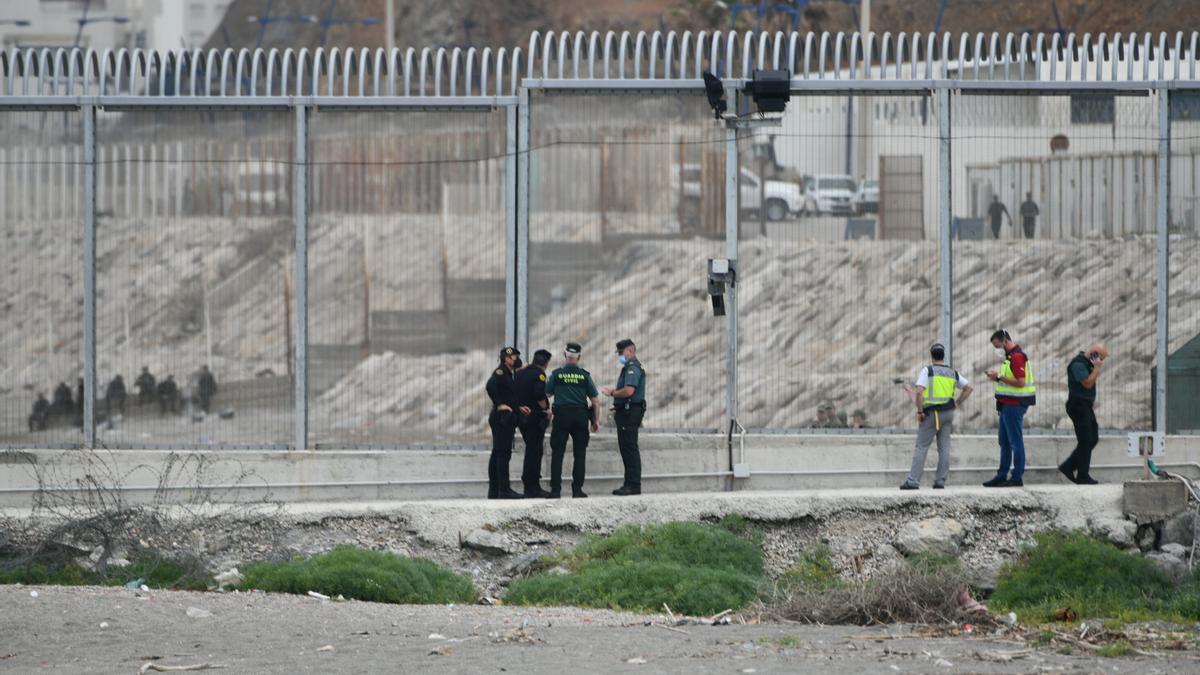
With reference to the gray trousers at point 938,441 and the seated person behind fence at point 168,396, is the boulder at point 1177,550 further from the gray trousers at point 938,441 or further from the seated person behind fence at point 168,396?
the seated person behind fence at point 168,396

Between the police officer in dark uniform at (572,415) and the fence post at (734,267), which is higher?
the fence post at (734,267)

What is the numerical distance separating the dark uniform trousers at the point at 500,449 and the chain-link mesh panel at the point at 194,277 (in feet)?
6.09

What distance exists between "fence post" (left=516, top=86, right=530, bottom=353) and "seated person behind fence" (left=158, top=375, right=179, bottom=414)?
3011mm

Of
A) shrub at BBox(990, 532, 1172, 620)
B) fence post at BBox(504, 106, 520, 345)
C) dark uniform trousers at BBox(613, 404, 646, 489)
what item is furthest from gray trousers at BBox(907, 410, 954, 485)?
fence post at BBox(504, 106, 520, 345)

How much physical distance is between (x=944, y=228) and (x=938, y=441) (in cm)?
188

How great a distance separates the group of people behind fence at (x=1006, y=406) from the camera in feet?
47.0

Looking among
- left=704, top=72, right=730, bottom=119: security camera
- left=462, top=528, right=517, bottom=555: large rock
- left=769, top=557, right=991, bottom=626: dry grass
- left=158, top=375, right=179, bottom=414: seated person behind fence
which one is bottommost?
left=769, top=557, right=991, bottom=626: dry grass

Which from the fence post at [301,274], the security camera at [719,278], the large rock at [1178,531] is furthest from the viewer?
the fence post at [301,274]

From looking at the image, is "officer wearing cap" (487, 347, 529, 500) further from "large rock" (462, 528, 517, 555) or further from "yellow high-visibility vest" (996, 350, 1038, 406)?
"yellow high-visibility vest" (996, 350, 1038, 406)

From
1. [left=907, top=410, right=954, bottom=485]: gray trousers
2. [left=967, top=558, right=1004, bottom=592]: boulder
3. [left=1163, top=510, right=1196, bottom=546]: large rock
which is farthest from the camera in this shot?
[left=907, top=410, right=954, bottom=485]: gray trousers

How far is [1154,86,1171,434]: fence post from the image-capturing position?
48.9 feet

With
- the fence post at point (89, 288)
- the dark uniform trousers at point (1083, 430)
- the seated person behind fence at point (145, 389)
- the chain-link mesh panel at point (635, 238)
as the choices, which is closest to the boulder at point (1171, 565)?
the dark uniform trousers at point (1083, 430)

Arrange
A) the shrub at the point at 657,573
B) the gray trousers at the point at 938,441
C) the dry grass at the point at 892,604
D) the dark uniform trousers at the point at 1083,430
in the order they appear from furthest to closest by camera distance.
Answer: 1. the dark uniform trousers at the point at 1083,430
2. the gray trousers at the point at 938,441
3. the shrub at the point at 657,573
4. the dry grass at the point at 892,604

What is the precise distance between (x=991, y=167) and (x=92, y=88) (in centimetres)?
791
